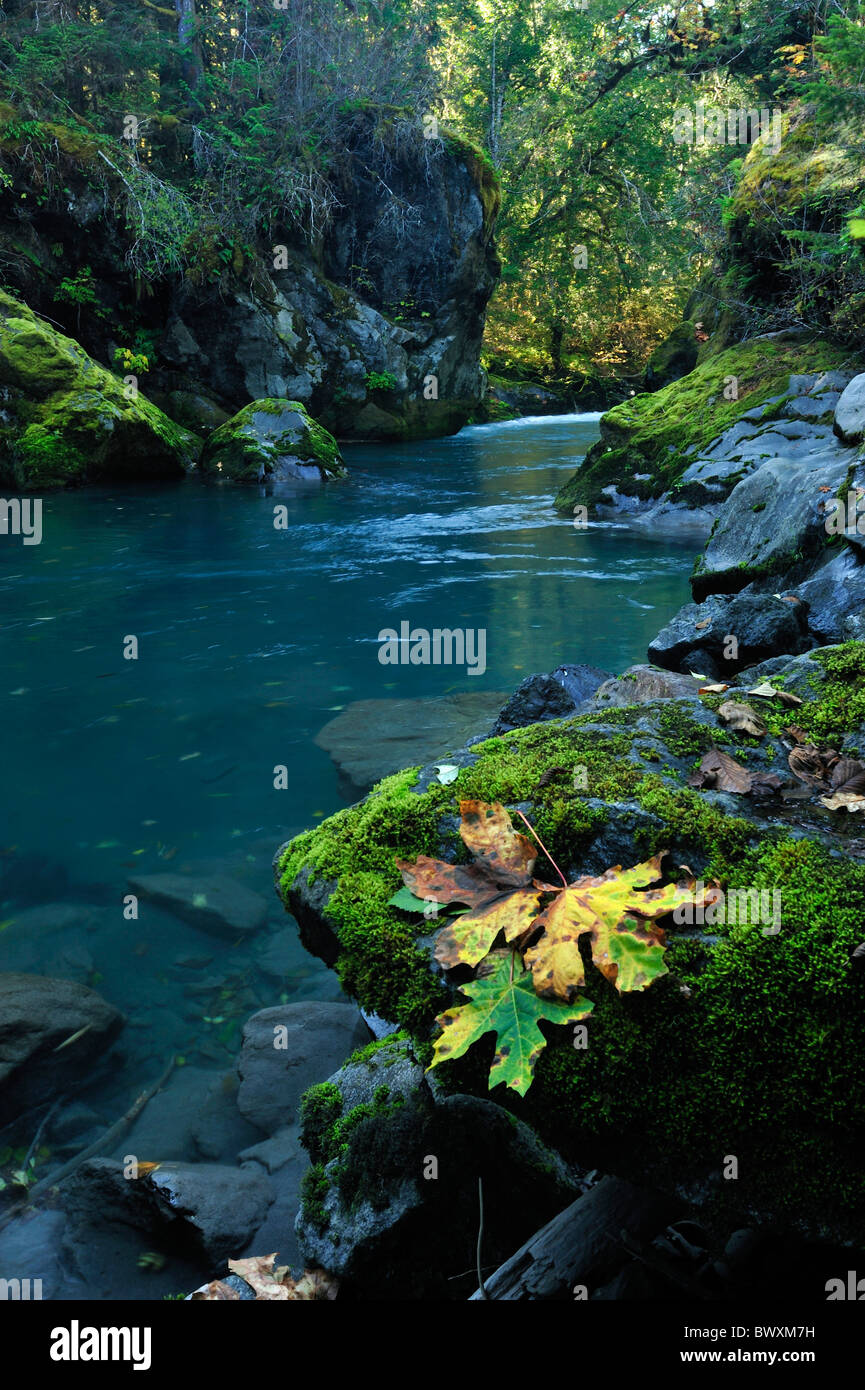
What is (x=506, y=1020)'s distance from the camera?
163cm

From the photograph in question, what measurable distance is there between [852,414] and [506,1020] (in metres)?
7.15

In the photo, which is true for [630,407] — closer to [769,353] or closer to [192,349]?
[769,353]

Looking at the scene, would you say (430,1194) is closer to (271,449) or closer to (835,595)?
(835,595)

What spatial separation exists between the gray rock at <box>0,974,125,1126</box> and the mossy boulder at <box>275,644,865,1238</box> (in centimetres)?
157

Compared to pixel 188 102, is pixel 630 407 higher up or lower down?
lower down

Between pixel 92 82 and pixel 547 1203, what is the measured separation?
23.9 meters

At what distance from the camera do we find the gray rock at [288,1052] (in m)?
3.07

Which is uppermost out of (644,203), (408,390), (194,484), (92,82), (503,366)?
(644,203)

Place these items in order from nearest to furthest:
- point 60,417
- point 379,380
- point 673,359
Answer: point 60,417 < point 379,380 < point 673,359

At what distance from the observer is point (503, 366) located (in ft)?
113

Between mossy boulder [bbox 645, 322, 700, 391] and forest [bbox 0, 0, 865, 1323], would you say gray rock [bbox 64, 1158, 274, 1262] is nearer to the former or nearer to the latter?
forest [bbox 0, 0, 865, 1323]
